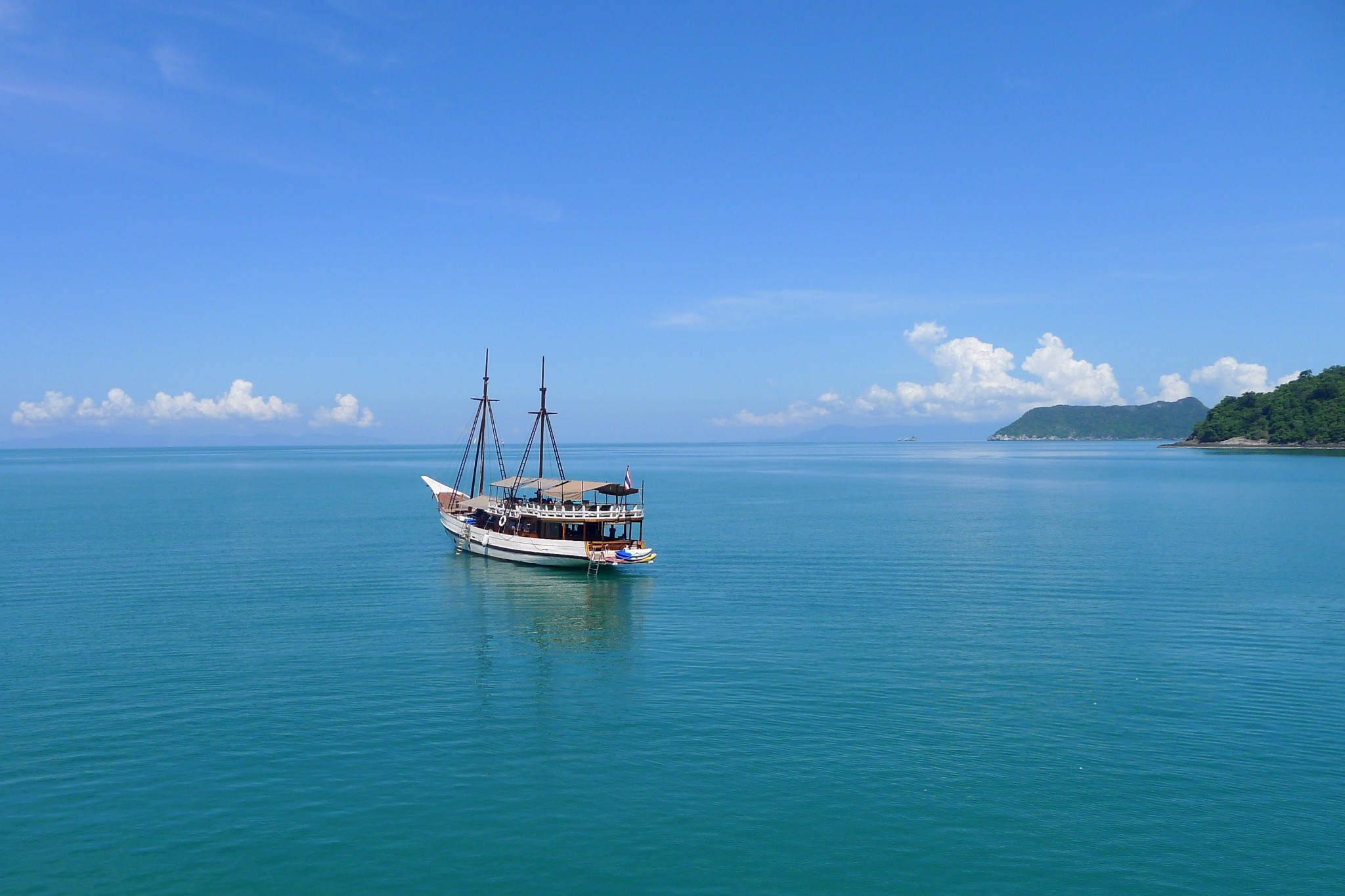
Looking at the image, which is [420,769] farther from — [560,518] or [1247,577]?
[1247,577]

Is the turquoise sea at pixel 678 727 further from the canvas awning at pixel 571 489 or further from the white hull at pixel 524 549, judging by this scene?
the canvas awning at pixel 571 489

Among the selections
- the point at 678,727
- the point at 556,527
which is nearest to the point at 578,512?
the point at 556,527

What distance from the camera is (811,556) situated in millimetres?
78250

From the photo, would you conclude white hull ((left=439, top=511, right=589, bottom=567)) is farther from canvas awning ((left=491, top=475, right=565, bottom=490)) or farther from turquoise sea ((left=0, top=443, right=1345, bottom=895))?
canvas awning ((left=491, top=475, right=565, bottom=490))

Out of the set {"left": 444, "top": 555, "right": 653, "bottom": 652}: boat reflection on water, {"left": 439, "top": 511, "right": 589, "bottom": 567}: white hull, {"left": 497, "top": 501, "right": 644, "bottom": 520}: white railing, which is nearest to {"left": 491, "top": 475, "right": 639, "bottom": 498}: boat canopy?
{"left": 497, "top": 501, "right": 644, "bottom": 520}: white railing

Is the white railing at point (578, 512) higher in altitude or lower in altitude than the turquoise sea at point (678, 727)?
higher

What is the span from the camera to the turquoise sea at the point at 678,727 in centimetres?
2427

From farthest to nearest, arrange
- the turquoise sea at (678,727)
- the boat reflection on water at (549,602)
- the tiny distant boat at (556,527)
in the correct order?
the tiny distant boat at (556,527) < the boat reflection on water at (549,602) < the turquoise sea at (678,727)

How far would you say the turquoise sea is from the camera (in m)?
24.3

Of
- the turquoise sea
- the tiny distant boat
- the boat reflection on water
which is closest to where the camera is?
the turquoise sea

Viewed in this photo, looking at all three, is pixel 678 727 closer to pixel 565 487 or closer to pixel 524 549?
pixel 524 549

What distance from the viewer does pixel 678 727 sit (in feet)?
112

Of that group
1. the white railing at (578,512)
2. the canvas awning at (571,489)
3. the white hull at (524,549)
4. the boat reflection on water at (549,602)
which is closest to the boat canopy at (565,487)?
the canvas awning at (571,489)

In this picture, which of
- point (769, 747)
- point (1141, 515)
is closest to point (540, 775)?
point (769, 747)
